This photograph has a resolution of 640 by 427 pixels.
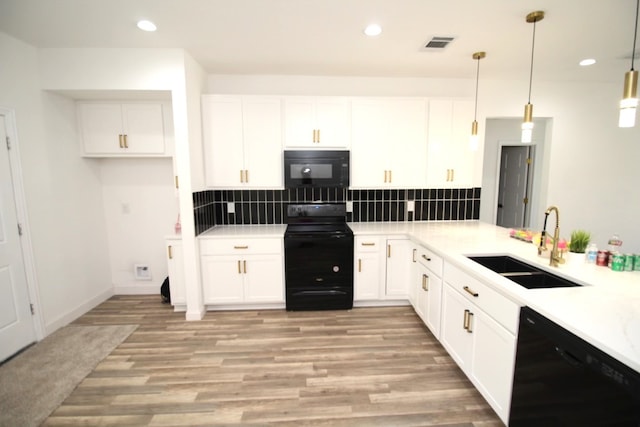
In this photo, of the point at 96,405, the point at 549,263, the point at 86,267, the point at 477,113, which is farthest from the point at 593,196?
the point at 86,267

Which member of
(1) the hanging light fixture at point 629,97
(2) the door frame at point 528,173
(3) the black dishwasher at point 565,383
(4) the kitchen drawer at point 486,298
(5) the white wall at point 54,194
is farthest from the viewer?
(2) the door frame at point 528,173

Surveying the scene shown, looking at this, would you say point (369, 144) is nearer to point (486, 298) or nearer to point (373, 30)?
point (373, 30)

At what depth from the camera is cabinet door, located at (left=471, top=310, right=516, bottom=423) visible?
155 cm

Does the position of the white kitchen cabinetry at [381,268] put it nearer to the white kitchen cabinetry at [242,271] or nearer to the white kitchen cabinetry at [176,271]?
the white kitchen cabinetry at [242,271]

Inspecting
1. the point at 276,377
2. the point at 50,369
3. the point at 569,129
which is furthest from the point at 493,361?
the point at 569,129

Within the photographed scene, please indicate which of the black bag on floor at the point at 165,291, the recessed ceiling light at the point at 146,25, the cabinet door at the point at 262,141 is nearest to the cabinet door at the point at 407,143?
the cabinet door at the point at 262,141

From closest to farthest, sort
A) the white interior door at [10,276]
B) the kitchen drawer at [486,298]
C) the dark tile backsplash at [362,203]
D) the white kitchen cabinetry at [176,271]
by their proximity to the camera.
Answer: the kitchen drawer at [486,298] → the white interior door at [10,276] → the white kitchen cabinetry at [176,271] → the dark tile backsplash at [362,203]

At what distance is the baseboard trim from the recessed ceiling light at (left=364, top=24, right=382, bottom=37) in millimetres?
3913

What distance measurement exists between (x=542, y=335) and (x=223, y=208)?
3.23 meters

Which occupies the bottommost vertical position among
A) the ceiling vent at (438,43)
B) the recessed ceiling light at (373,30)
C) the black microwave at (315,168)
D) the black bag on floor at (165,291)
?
the black bag on floor at (165,291)

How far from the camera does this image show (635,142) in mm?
3779

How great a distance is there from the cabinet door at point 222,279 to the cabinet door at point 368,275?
127 cm

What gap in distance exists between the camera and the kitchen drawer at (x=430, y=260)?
7.88ft

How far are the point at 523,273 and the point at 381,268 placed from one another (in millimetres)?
1400
